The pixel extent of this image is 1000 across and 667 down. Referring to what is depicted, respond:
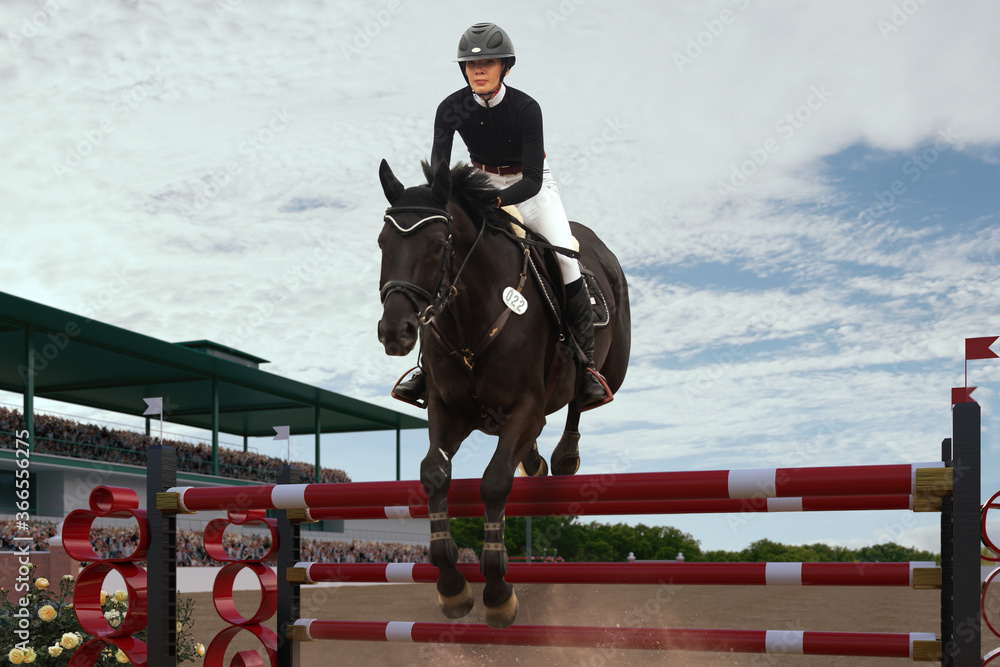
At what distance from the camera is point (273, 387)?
36031 millimetres

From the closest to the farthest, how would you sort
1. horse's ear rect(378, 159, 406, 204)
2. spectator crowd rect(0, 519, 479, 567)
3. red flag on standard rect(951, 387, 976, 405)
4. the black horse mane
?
red flag on standard rect(951, 387, 976, 405)
horse's ear rect(378, 159, 406, 204)
the black horse mane
spectator crowd rect(0, 519, 479, 567)

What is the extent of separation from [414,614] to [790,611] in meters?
6.59

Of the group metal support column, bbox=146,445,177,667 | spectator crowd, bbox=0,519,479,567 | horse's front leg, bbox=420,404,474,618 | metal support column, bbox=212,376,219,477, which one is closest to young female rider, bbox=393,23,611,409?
horse's front leg, bbox=420,404,474,618

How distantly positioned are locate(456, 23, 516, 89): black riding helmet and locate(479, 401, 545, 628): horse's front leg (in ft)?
6.69

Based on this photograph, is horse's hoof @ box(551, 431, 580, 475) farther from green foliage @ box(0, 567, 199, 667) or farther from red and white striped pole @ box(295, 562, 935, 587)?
green foliage @ box(0, 567, 199, 667)

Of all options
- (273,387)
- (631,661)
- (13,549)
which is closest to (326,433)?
(273,387)

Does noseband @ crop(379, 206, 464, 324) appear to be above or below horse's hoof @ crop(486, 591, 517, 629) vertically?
above

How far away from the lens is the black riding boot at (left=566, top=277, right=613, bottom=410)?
495cm

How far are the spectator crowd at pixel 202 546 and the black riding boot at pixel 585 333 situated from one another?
7.77 m

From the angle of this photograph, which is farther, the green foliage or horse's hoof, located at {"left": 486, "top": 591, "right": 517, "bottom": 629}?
the green foliage

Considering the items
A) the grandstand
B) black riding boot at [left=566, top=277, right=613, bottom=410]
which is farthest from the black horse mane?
the grandstand

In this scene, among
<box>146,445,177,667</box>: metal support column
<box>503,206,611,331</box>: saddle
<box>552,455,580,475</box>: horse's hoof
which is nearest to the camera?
<box>503,206,611,331</box>: saddle

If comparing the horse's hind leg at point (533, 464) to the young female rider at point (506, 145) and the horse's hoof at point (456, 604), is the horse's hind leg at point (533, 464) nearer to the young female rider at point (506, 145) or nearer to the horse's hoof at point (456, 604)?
the young female rider at point (506, 145)

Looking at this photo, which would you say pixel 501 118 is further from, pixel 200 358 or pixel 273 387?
pixel 273 387
